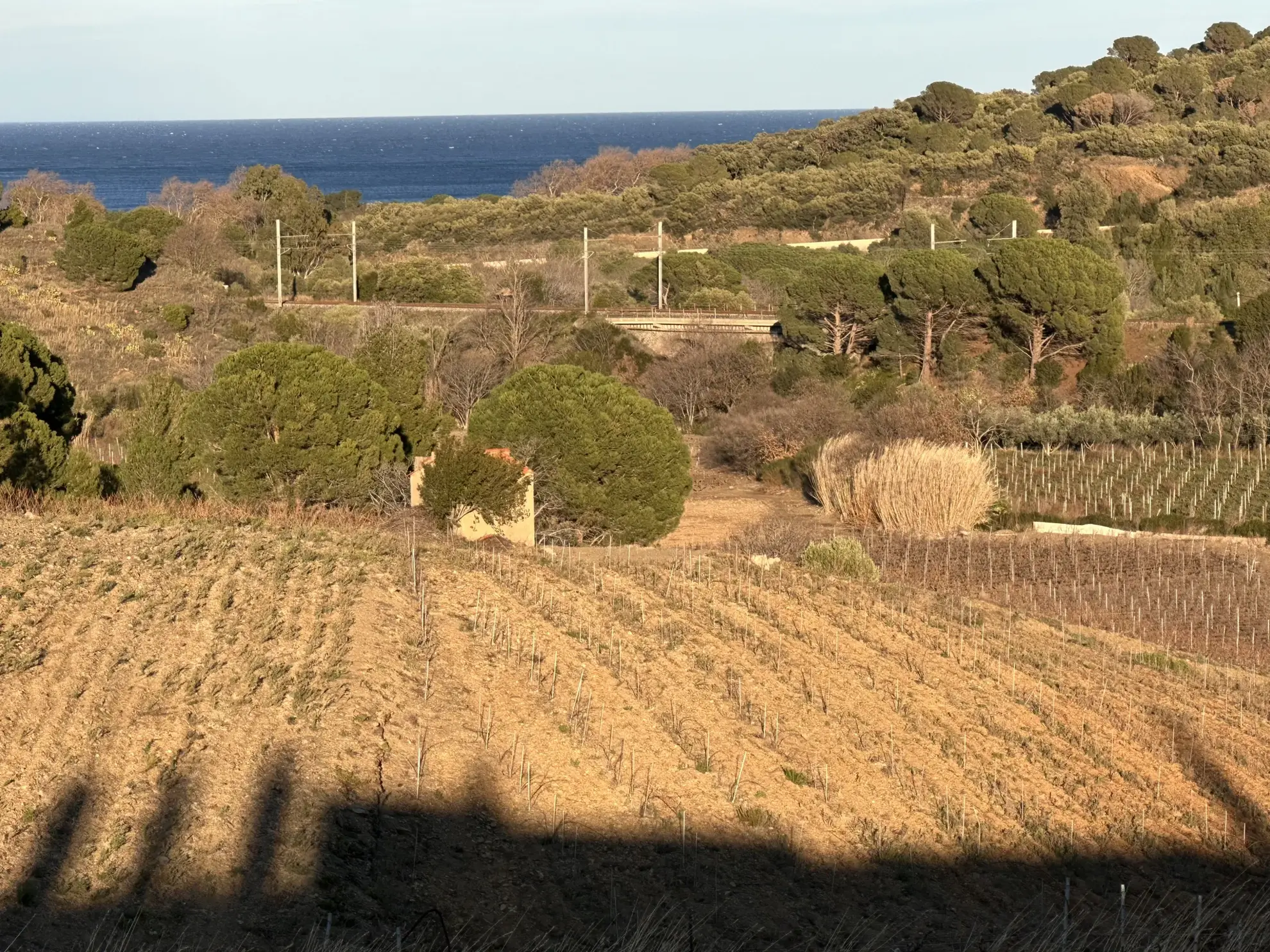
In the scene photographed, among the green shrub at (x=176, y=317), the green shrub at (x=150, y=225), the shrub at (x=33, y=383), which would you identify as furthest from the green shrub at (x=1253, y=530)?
the green shrub at (x=150, y=225)

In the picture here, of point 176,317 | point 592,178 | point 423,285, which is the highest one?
point 592,178

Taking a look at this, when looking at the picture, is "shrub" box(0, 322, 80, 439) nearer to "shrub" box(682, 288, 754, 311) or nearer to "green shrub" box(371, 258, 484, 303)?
"shrub" box(682, 288, 754, 311)

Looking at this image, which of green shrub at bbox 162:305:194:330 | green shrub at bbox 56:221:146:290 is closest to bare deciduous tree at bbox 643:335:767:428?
green shrub at bbox 162:305:194:330

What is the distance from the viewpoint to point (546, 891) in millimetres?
7406

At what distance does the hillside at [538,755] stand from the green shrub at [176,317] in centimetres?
2584

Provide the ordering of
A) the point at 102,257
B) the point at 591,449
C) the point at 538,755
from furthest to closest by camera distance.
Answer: the point at 102,257 < the point at 591,449 < the point at 538,755

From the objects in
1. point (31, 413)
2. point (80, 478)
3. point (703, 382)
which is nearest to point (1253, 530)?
point (80, 478)

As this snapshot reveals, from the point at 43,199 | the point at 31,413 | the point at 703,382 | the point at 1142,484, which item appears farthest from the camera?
the point at 43,199

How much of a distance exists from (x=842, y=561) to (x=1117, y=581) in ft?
11.1

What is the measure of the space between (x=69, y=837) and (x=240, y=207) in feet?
173

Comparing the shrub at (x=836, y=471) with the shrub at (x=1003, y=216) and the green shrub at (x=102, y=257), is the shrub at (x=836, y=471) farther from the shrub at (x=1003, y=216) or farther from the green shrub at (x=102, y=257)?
the shrub at (x=1003, y=216)

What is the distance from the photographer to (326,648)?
10273 mm

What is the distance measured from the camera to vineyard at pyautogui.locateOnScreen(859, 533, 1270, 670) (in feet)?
51.5

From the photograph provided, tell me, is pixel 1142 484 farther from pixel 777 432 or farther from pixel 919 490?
pixel 777 432
